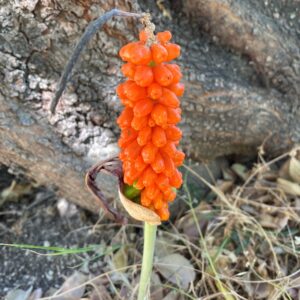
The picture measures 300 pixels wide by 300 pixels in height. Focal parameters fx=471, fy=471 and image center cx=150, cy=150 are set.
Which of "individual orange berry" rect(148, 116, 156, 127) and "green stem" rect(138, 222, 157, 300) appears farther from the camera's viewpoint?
"green stem" rect(138, 222, 157, 300)

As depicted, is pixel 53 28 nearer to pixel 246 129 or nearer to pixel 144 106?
pixel 144 106

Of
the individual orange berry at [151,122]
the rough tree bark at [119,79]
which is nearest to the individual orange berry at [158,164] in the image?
the individual orange berry at [151,122]

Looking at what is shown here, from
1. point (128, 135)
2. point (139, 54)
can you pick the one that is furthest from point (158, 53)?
point (128, 135)

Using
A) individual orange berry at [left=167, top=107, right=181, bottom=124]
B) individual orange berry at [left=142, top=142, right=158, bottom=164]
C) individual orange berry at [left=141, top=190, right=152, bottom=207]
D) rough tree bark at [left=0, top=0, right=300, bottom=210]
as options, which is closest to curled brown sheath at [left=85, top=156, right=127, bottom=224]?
individual orange berry at [left=141, top=190, right=152, bottom=207]

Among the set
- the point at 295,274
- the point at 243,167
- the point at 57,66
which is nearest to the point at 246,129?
the point at 243,167

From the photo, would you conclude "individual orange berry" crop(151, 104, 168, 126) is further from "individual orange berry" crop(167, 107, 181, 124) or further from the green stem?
the green stem

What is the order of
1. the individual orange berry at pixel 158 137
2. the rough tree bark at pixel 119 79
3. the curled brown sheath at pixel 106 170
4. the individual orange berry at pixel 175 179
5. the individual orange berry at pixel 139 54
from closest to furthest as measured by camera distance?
the individual orange berry at pixel 139 54 < the individual orange berry at pixel 158 137 < the individual orange berry at pixel 175 179 < the curled brown sheath at pixel 106 170 < the rough tree bark at pixel 119 79

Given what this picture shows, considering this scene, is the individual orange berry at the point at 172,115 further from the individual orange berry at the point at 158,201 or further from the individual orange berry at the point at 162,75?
the individual orange berry at the point at 158,201
